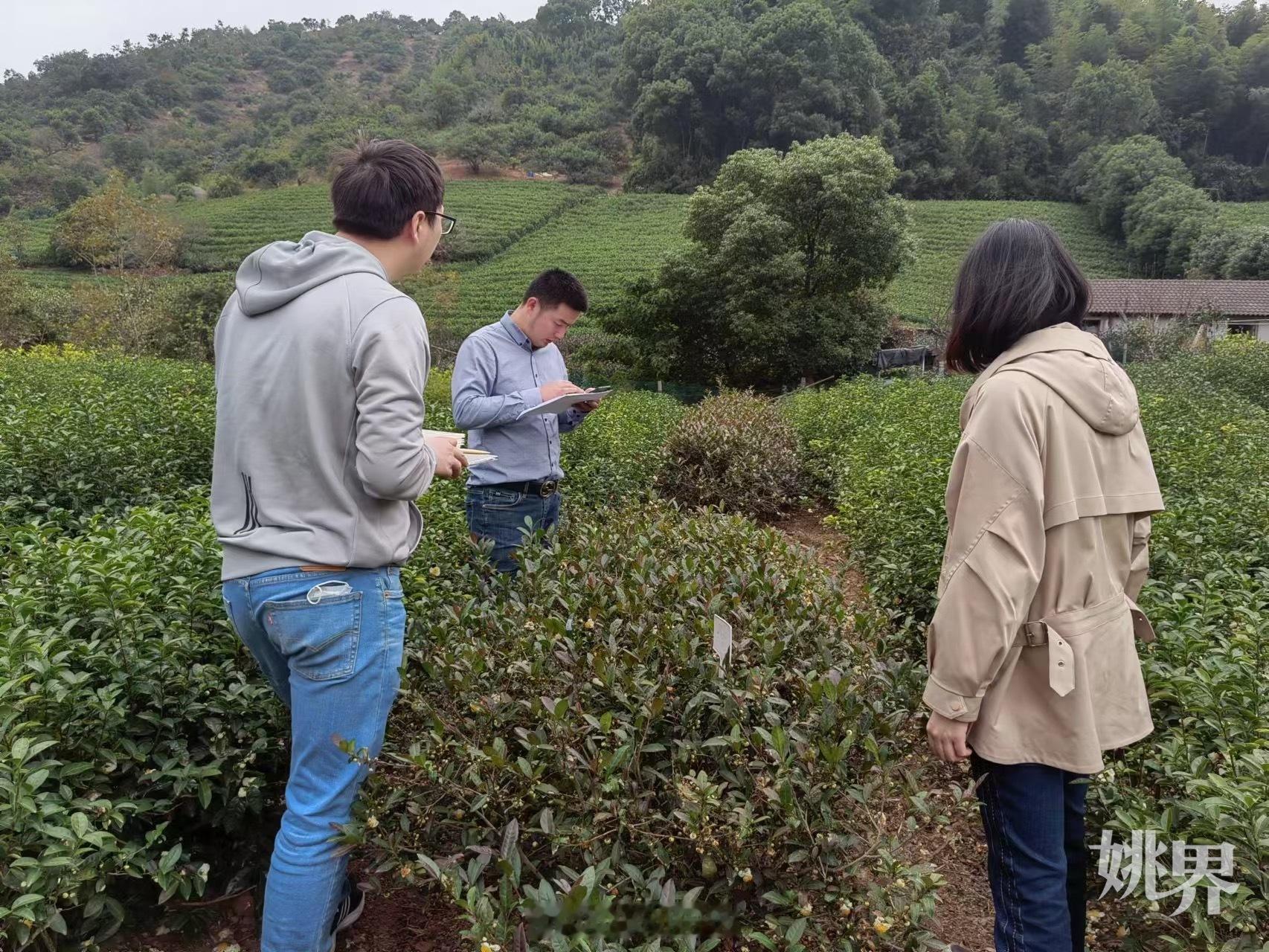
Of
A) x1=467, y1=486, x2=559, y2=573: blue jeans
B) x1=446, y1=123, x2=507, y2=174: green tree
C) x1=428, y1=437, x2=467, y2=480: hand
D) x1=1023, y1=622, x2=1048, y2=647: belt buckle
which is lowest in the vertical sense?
x1=467, y1=486, x2=559, y2=573: blue jeans

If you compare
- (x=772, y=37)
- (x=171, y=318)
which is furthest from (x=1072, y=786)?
(x=772, y=37)

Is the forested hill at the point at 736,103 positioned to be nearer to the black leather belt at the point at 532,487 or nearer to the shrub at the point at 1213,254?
the shrub at the point at 1213,254

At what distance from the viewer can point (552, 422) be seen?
3312 millimetres

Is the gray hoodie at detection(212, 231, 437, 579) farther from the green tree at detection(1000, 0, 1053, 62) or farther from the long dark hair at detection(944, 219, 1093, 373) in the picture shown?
the green tree at detection(1000, 0, 1053, 62)

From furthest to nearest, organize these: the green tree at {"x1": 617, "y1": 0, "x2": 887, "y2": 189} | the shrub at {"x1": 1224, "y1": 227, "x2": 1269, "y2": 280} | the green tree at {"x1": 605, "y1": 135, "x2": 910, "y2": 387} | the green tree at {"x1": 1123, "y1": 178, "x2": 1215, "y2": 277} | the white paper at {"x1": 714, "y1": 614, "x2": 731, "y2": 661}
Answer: the green tree at {"x1": 617, "y1": 0, "x2": 887, "y2": 189} < the green tree at {"x1": 1123, "y1": 178, "x2": 1215, "y2": 277} < the shrub at {"x1": 1224, "y1": 227, "x2": 1269, "y2": 280} < the green tree at {"x1": 605, "y1": 135, "x2": 910, "y2": 387} < the white paper at {"x1": 714, "y1": 614, "x2": 731, "y2": 661}

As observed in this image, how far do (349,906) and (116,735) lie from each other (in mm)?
700

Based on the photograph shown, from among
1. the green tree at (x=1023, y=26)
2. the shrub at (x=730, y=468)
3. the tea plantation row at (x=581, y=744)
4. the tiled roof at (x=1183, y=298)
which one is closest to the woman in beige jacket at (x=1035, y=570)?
the tea plantation row at (x=581, y=744)

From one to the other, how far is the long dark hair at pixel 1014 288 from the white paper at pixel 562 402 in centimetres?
136

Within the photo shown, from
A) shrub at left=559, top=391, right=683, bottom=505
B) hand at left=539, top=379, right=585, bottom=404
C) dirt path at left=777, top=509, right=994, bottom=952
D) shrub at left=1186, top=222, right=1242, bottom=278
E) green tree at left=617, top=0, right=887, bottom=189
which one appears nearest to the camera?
dirt path at left=777, top=509, right=994, bottom=952

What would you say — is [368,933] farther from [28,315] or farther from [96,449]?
[28,315]

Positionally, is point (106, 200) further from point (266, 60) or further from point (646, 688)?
point (266, 60)

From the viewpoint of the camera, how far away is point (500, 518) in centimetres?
323

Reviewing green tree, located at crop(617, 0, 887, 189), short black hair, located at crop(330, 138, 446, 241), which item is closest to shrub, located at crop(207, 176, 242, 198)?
green tree, located at crop(617, 0, 887, 189)

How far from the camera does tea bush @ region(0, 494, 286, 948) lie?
1605 millimetres
